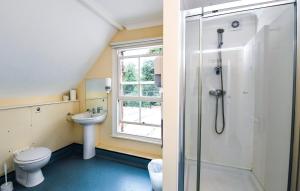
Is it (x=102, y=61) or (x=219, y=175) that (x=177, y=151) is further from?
(x=102, y=61)

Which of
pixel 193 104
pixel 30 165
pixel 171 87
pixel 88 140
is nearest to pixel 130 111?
pixel 88 140

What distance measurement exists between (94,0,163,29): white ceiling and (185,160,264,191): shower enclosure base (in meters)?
2.04

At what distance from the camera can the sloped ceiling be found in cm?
171

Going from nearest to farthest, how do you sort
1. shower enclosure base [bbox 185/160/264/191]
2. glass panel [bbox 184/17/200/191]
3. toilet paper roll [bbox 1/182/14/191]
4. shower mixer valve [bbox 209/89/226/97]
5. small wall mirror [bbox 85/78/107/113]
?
1. glass panel [bbox 184/17/200/191]
2. shower enclosure base [bbox 185/160/264/191]
3. toilet paper roll [bbox 1/182/14/191]
4. shower mixer valve [bbox 209/89/226/97]
5. small wall mirror [bbox 85/78/107/113]

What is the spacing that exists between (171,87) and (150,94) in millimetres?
1792

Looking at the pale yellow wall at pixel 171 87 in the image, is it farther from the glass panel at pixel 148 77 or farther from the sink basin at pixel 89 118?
the sink basin at pixel 89 118

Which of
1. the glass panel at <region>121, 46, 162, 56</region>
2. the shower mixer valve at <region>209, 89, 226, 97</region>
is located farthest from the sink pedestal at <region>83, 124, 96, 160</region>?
the shower mixer valve at <region>209, 89, 226, 97</region>

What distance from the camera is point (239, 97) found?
2291mm

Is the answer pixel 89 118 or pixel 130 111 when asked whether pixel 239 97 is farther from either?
pixel 89 118

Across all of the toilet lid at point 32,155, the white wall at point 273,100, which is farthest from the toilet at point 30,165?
the white wall at point 273,100

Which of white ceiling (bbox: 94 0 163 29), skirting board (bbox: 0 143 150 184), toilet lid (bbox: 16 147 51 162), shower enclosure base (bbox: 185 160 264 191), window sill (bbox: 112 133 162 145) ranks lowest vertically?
skirting board (bbox: 0 143 150 184)

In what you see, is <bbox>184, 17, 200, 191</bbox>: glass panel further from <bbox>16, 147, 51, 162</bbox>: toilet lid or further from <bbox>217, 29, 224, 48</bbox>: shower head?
<bbox>16, 147, 51, 162</bbox>: toilet lid

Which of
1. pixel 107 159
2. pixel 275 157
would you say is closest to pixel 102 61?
pixel 107 159

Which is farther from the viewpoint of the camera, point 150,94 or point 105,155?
point 105,155
